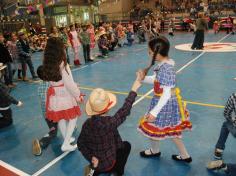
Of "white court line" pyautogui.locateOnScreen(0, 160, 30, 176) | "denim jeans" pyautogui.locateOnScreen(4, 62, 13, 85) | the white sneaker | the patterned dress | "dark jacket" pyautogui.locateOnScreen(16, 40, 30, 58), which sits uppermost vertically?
"dark jacket" pyautogui.locateOnScreen(16, 40, 30, 58)

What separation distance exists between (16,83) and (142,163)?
6.77m

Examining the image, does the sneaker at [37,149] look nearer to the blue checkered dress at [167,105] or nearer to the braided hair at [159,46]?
the blue checkered dress at [167,105]

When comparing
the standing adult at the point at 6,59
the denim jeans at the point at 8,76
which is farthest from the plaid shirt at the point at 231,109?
the denim jeans at the point at 8,76

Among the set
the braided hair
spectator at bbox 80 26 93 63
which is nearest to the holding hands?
the braided hair

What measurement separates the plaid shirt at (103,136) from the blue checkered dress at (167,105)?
537 mm

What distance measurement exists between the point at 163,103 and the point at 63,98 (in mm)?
1642

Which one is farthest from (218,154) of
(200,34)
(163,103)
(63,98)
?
(200,34)

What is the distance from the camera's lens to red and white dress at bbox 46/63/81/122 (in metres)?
4.06

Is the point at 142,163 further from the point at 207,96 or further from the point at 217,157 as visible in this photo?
the point at 207,96

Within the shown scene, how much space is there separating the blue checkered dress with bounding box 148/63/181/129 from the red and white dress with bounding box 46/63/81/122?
4.22 ft

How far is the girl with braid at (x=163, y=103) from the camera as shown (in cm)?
328

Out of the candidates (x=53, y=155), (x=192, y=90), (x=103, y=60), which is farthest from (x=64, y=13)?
(x=53, y=155)

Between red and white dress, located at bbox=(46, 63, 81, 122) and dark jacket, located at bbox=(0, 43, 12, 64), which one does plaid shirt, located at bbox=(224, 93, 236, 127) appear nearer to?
red and white dress, located at bbox=(46, 63, 81, 122)

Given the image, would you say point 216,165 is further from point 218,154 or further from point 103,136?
point 103,136
